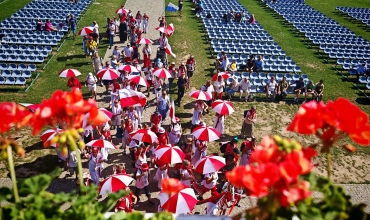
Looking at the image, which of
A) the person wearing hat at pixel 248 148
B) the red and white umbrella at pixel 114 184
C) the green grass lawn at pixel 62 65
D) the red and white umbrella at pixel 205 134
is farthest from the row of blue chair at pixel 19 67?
the person wearing hat at pixel 248 148

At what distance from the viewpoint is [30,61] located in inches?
811

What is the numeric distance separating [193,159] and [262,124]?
547 centimetres

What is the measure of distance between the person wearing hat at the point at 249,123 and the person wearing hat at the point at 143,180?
18.5 ft

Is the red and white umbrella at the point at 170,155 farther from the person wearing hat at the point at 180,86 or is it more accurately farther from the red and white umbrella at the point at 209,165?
the person wearing hat at the point at 180,86

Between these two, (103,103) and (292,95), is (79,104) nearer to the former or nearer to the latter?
(103,103)

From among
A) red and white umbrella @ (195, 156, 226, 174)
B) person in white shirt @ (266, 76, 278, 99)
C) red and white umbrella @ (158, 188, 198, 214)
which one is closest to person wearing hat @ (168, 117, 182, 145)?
red and white umbrella @ (195, 156, 226, 174)

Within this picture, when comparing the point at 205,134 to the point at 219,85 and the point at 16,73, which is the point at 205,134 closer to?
the point at 219,85

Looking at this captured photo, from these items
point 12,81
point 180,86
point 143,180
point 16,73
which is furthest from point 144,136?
point 16,73

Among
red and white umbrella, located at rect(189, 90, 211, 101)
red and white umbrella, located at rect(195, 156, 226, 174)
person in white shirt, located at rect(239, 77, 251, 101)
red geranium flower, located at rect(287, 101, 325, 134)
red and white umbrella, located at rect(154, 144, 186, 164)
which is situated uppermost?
red geranium flower, located at rect(287, 101, 325, 134)

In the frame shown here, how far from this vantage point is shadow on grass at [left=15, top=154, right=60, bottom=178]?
12.4m

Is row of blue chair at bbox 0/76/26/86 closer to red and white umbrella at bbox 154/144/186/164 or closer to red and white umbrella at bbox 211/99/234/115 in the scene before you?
red and white umbrella at bbox 211/99/234/115

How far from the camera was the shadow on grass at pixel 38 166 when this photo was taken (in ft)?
40.6

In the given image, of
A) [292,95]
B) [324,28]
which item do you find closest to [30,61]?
[292,95]

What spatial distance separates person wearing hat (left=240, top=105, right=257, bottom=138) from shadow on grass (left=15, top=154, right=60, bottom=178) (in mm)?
7951
